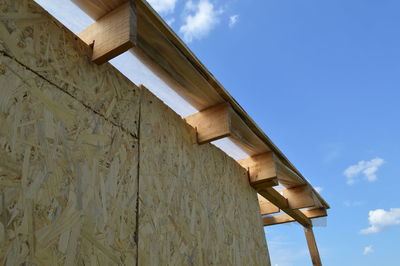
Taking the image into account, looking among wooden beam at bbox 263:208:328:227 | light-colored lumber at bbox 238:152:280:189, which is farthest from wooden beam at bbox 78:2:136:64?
wooden beam at bbox 263:208:328:227

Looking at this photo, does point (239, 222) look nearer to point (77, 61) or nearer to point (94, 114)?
point (94, 114)

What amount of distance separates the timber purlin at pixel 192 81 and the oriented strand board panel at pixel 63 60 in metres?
0.14

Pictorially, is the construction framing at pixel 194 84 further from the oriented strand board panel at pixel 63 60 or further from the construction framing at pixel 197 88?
the oriented strand board panel at pixel 63 60

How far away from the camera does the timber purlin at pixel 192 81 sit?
1939 millimetres

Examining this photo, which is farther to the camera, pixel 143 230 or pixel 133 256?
pixel 143 230

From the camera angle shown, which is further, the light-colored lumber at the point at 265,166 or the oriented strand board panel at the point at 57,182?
the light-colored lumber at the point at 265,166

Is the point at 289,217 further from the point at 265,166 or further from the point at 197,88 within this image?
the point at 197,88

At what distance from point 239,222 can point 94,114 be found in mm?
2324

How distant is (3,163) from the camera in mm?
1386

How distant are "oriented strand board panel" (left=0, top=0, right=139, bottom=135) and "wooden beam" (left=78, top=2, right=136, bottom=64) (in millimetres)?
89

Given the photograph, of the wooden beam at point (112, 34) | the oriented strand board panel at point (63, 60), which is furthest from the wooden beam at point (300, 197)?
the wooden beam at point (112, 34)

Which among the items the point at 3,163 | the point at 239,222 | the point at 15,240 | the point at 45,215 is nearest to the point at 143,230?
the point at 45,215

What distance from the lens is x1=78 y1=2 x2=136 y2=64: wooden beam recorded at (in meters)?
1.86

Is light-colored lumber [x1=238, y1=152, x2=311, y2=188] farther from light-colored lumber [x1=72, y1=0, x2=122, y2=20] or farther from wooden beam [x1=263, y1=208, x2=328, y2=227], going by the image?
light-colored lumber [x1=72, y1=0, x2=122, y2=20]
